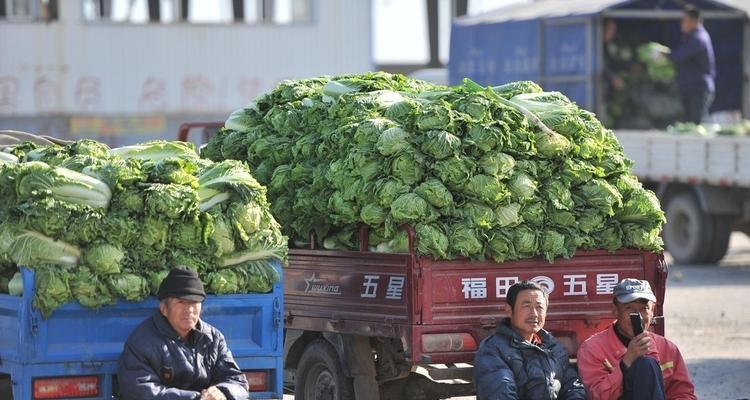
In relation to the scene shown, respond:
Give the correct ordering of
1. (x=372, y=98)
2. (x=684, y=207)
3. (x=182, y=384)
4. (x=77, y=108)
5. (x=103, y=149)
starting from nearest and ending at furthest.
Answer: (x=182, y=384)
(x=103, y=149)
(x=372, y=98)
(x=684, y=207)
(x=77, y=108)

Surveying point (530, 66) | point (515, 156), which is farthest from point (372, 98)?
point (530, 66)

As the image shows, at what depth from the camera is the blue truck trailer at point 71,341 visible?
24.2 ft

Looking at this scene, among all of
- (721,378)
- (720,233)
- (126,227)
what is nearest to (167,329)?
(126,227)

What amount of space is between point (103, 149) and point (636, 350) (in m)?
3.12

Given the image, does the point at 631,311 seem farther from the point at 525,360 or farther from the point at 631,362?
the point at 525,360

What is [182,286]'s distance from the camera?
7293mm

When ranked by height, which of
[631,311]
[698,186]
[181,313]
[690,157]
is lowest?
[698,186]

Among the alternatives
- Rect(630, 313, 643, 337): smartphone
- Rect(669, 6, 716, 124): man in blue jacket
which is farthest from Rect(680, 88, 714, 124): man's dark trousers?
Rect(630, 313, 643, 337): smartphone

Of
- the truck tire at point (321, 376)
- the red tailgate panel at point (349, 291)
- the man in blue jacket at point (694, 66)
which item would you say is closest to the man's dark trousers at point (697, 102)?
the man in blue jacket at point (694, 66)

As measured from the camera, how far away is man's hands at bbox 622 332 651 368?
24.9ft

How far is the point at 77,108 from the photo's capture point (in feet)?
93.8

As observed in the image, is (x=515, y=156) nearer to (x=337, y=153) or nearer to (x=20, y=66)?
(x=337, y=153)

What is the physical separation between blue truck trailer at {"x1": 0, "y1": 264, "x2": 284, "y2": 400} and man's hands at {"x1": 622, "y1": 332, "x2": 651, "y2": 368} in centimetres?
198

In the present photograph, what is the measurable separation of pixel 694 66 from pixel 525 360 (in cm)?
1508
